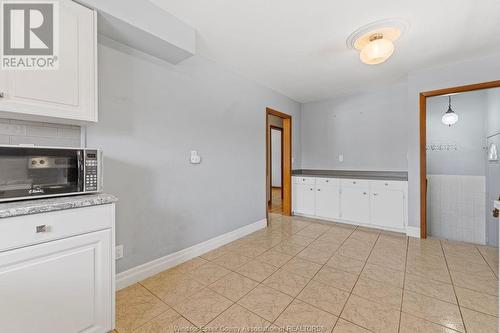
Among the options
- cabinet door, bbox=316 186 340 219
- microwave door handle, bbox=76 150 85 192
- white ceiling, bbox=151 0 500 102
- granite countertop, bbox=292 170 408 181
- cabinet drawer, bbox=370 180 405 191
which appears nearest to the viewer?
microwave door handle, bbox=76 150 85 192

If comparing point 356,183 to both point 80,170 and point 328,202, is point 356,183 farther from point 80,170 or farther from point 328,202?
point 80,170

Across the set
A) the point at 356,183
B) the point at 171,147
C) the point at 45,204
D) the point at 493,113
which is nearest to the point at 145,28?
the point at 171,147

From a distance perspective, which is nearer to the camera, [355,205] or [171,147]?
[171,147]

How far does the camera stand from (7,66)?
1143 mm

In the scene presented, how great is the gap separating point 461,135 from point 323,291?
406 centimetres

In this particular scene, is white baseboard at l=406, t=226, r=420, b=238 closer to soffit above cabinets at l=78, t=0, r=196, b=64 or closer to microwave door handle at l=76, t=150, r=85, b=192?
soffit above cabinets at l=78, t=0, r=196, b=64

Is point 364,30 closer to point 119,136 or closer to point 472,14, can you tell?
point 472,14

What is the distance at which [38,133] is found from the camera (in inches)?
58.2

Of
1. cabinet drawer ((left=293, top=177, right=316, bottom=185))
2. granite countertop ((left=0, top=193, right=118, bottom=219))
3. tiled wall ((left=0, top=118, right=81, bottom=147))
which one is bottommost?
cabinet drawer ((left=293, top=177, right=316, bottom=185))

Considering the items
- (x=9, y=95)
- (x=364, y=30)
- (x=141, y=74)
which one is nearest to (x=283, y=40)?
(x=364, y=30)

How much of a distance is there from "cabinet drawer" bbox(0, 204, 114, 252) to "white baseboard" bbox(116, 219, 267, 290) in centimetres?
87

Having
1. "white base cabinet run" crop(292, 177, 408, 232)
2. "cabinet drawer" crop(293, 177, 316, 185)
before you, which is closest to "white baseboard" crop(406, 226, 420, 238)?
"white base cabinet run" crop(292, 177, 408, 232)

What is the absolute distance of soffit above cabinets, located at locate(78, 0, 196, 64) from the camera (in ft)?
5.00

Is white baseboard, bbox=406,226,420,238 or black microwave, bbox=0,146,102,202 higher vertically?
black microwave, bbox=0,146,102,202
